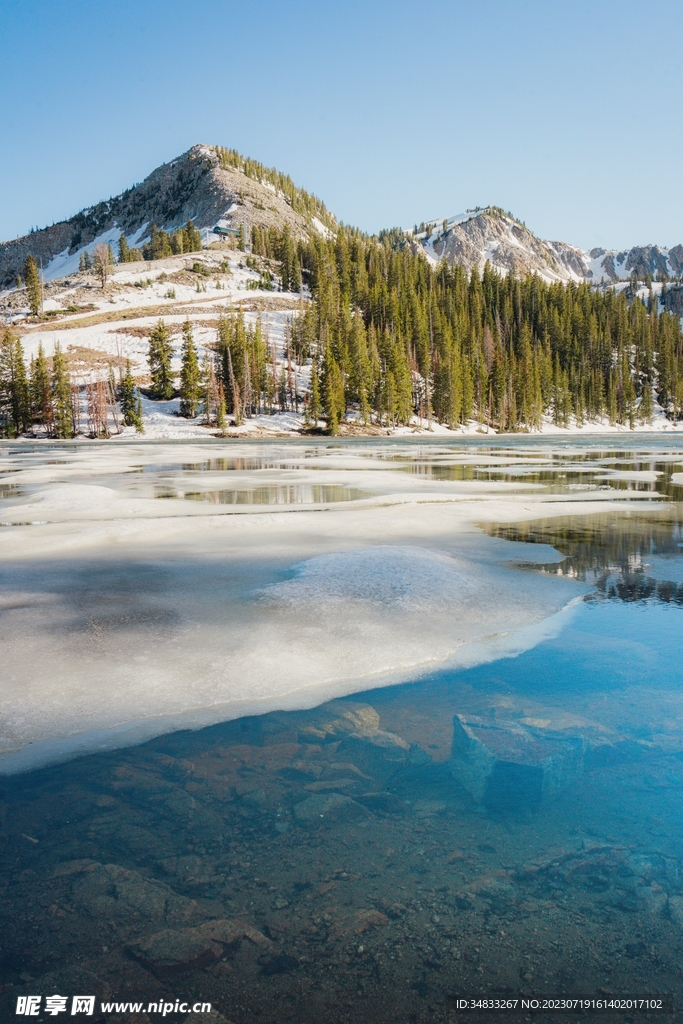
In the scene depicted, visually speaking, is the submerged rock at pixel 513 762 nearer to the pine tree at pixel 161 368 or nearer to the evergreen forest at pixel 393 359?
the evergreen forest at pixel 393 359

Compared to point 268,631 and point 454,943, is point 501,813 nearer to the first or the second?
point 454,943

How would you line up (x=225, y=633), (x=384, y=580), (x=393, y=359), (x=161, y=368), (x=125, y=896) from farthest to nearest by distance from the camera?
(x=393, y=359), (x=161, y=368), (x=384, y=580), (x=225, y=633), (x=125, y=896)

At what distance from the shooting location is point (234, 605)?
6840mm

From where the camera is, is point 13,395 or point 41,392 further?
point 41,392

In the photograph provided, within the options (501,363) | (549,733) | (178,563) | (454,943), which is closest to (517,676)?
(549,733)

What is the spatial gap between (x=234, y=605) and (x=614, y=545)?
658cm

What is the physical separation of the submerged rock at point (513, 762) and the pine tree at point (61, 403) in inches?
2916

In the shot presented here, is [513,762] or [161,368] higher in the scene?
[161,368]

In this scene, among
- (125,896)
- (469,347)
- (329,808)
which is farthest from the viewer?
(469,347)

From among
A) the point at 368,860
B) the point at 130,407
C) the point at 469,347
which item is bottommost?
the point at 368,860

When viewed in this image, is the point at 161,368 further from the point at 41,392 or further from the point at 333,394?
the point at 333,394

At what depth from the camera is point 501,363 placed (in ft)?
328

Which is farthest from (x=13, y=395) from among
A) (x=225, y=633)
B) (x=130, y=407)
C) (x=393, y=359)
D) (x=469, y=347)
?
(x=225, y=633)

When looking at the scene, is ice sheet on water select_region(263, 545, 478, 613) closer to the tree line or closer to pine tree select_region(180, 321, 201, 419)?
the tree line
